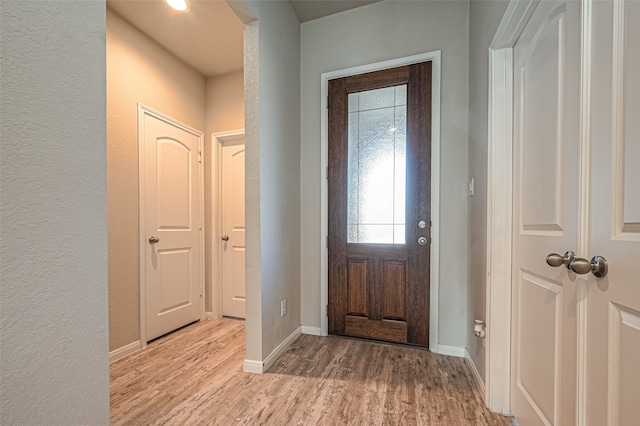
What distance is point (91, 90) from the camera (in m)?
0.85

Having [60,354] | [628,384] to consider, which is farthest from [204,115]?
[628,384]

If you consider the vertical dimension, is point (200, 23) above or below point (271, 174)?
above

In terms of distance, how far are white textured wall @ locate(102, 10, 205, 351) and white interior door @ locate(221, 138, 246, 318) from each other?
0.80m

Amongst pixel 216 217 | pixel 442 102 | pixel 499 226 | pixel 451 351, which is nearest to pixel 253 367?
pixel 451 351

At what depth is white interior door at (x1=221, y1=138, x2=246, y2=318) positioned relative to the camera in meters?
2.91

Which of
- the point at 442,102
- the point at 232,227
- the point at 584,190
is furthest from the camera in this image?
the point at 232,227

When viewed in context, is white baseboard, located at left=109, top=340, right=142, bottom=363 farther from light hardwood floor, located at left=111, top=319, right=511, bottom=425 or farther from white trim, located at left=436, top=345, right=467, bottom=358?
white trim, located at left=436, top=345, right=467, bottom=358

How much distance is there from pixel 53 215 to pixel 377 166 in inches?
79.4

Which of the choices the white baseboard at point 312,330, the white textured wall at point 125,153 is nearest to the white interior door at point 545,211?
the white baseboard at point 312,330

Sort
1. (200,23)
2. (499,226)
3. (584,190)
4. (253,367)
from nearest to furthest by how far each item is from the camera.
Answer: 1. (584,190)
2. (499,226)
3. (253,367)
4. (200,23)

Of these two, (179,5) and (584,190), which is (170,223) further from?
(584,190)

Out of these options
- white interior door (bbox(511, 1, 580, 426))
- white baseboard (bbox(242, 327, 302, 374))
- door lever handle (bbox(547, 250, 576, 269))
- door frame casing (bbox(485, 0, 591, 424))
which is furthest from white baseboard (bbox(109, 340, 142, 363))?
door lever handle (bbox(547, 250, 576, 269))

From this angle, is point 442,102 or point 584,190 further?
point 442,102

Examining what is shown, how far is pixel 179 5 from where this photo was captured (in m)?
2.01
